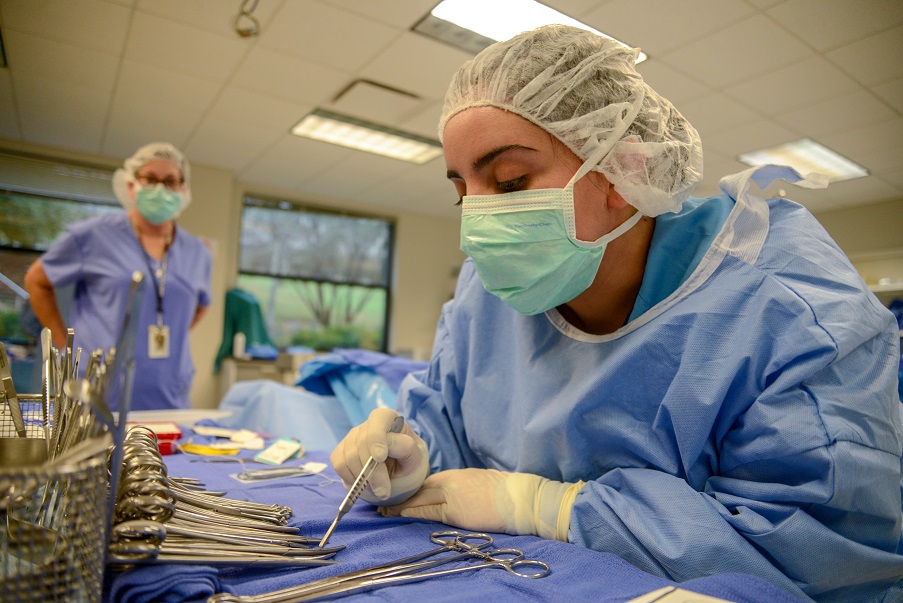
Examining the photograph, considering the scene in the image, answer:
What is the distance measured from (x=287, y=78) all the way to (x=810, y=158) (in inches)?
150

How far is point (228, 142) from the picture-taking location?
14.3 ft

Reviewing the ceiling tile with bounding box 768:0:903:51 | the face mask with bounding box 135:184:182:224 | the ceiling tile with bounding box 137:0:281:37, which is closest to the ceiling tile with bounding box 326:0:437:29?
the ceiling tile with bounding box 137:0:281:37

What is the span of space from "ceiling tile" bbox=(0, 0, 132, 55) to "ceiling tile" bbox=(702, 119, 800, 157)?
3.55m

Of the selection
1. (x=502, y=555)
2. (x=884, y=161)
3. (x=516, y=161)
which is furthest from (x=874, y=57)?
(x=502, y=555)

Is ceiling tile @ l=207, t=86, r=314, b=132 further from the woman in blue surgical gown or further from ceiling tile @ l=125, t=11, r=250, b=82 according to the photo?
the woman in blue surgical gown

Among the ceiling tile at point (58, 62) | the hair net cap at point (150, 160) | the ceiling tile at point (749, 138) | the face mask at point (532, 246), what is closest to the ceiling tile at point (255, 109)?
the ceiling tile at point (58, 62)

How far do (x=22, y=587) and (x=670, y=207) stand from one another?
3.12 feet

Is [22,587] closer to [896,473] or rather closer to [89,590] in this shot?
[89,590]

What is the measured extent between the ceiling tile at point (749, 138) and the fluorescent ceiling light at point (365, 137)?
1.98m

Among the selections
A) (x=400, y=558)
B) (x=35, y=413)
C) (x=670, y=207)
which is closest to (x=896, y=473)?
(x=670, y=207)

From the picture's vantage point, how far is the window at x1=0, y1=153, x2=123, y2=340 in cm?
440

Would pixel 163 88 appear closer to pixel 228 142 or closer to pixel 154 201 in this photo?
pixel 228 142

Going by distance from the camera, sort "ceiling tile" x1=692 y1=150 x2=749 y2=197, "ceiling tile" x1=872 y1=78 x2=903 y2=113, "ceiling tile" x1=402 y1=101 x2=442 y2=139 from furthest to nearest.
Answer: "ceiling tile" x1=692 y1=150 x2=749 y2=197 < "ceiling tile" x1=402 y1=101 x2=442 y2=139 < "ceiling tile" x1=872 y1=78 x2=903 y2=113

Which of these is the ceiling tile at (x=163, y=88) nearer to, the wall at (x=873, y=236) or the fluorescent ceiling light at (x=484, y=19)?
the fluorescent ceiling light at (x=484, y=19)
